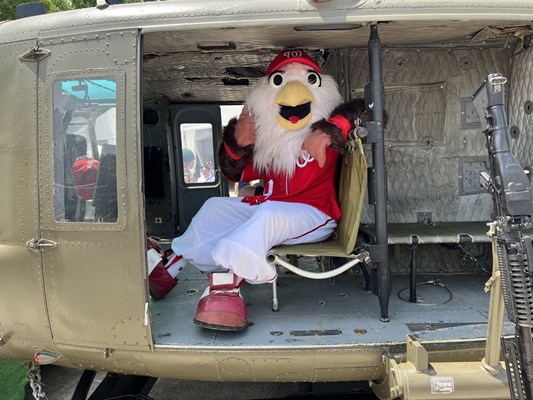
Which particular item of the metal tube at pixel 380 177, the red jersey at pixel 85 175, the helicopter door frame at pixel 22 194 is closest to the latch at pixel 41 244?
the helicopter door frame at pixel 22 194

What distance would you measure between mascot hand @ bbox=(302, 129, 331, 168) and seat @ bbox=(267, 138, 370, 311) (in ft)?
0.53

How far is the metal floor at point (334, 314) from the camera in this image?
90.8 inches

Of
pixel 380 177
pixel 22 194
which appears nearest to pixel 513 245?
pixel 380 177

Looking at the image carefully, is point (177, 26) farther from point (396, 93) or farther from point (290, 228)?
point (396, 93)

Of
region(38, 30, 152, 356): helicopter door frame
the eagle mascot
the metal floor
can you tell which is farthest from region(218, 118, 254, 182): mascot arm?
region(38, 30, 152, 356): helicopter door frame

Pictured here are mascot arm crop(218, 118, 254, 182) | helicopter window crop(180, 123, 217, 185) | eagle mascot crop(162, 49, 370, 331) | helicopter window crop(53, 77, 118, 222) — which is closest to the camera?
helicopter window crop(53, 77, 118, 222)

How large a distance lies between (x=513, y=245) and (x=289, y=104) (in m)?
1.59

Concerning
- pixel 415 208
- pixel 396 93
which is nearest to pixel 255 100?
pixel 396 93

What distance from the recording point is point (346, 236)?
107 inches

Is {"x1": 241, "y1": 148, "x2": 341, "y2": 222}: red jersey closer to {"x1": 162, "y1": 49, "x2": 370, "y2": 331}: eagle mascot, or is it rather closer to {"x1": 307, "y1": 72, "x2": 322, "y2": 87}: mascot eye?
{"x1": 162, "y1": 49, "x2": 370, "y2": 331}: eagle mascot

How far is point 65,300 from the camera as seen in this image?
2328 millimetres

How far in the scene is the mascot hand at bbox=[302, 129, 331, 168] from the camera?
2.75 metres

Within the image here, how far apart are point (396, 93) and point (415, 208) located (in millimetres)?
929

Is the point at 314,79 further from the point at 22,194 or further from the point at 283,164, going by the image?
the point at 22,194
